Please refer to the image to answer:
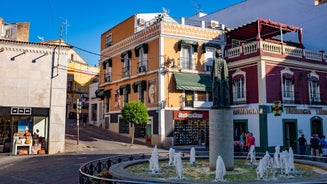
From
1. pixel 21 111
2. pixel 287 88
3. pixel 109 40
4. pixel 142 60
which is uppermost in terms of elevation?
pixel 109 40

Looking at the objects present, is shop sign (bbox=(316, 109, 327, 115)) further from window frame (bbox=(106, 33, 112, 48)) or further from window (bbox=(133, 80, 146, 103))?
window frame (bbox=(106, 33, 112, 48))

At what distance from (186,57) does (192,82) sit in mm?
2673

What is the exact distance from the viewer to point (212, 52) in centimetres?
3030

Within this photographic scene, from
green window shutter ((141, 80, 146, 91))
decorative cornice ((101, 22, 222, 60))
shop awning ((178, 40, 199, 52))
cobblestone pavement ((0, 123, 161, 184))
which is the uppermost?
decorative cornice ((101, 22, 222, 60))

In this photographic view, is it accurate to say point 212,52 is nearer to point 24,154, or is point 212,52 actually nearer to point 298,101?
point 298,101

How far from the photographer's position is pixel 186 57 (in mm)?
29125

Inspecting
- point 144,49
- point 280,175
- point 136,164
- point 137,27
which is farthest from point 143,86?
point 280,175

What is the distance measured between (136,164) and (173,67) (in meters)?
16.5

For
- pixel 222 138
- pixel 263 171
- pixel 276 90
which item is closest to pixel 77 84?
pixel 276 90

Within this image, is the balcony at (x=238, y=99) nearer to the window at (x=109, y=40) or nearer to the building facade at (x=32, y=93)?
the building facade at (x=32, y=93)

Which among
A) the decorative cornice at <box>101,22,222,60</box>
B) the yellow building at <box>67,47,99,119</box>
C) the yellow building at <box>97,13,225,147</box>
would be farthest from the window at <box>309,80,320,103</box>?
the yellow building at <box>67,47,99,119</box>

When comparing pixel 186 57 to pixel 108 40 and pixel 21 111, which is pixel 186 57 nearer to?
pixel 108 40

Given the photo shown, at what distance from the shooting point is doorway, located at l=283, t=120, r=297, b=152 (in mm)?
25078

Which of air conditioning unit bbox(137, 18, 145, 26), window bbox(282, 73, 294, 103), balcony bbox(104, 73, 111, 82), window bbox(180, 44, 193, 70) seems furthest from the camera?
balcony bbox(104, 73, 111, 82)
